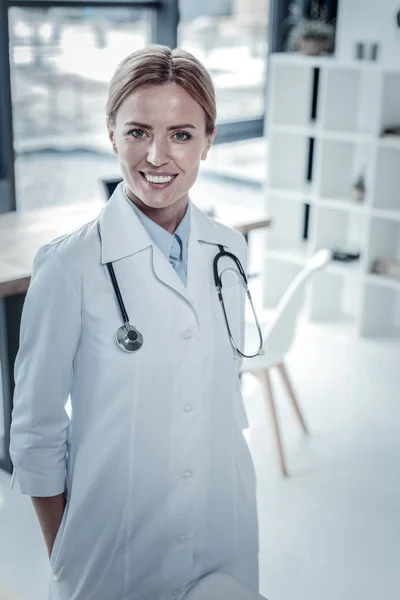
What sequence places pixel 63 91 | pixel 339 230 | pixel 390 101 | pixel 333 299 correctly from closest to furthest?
pixel 63 91 < pixel 390 101 < pixel 339 230 < pixel 333 299

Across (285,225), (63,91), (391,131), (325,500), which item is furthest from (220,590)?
(285,225)

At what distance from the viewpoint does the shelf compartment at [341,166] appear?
443cm

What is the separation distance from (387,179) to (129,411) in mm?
3234

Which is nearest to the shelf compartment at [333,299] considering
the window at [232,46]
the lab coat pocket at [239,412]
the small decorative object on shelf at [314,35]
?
the window at [232,46]

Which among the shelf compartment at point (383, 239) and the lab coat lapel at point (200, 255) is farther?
the shelf compartment at point (383, 239)

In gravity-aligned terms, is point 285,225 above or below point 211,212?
below

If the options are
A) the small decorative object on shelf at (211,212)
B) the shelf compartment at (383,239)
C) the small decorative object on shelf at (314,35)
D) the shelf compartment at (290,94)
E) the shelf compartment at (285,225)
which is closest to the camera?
the small decorative object on shelf at (211,212)

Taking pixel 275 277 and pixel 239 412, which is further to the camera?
pixel 275 277

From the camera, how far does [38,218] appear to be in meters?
3.39

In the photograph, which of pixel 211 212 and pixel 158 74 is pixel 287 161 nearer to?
pixel 211 212

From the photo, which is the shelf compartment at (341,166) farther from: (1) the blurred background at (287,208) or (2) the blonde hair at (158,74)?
(2) the blonde hair at (158,74)

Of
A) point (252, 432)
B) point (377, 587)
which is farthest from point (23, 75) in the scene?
point (377, 587)

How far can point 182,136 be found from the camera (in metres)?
1.27

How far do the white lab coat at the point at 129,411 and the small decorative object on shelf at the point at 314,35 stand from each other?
3223 mm
